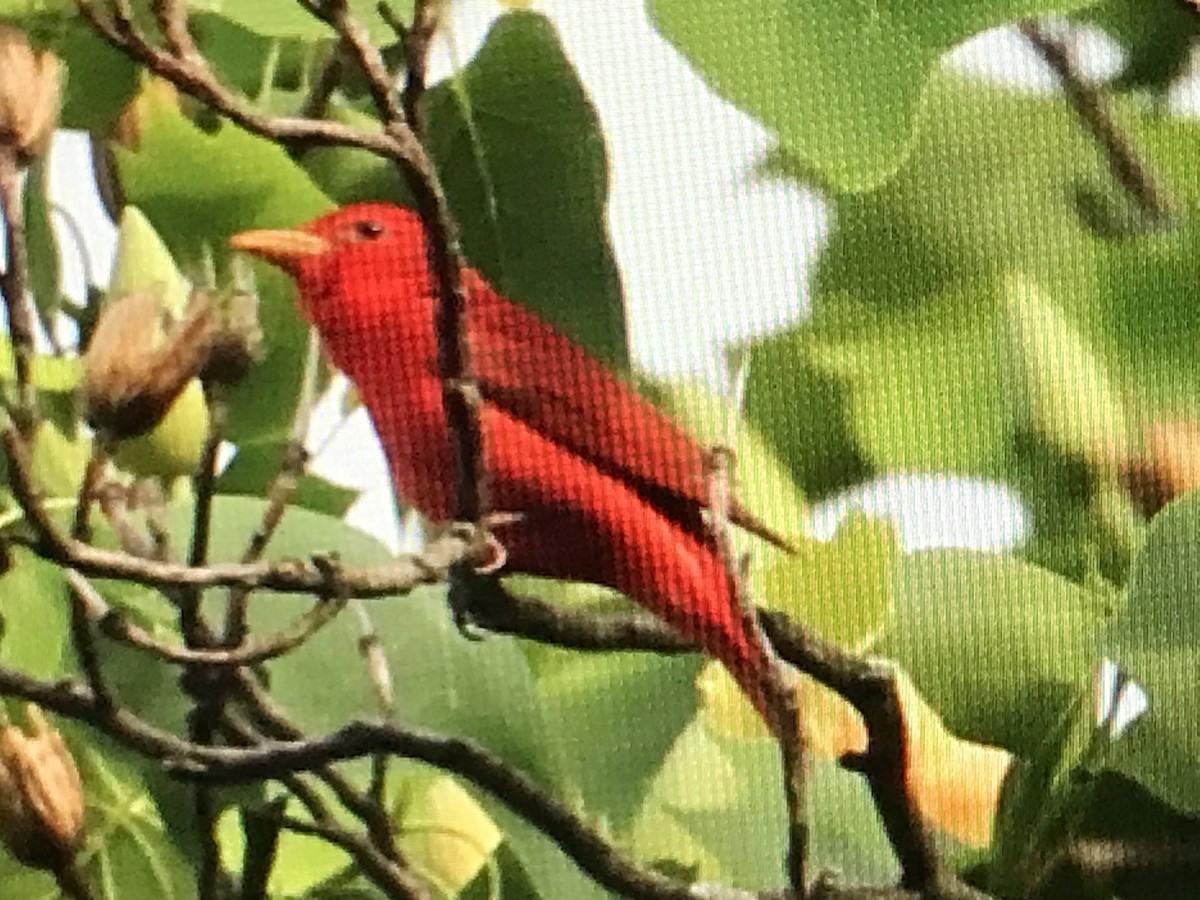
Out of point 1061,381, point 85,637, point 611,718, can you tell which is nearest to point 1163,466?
point 1061,381

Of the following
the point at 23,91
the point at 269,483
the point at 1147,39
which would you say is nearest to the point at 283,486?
the point at 269,483

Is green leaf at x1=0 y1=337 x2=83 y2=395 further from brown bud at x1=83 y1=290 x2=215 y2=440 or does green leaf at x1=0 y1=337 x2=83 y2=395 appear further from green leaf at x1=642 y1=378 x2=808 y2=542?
green leaf at x1=642 y1=378 x2=808 y2=542

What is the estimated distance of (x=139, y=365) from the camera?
311 millimetres

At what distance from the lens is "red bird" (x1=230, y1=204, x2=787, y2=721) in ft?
1.05

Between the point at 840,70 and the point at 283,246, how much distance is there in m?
0.13

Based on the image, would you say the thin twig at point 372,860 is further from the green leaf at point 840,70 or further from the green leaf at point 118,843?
the green leaf at point 840,70

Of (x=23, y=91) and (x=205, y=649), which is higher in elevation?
(x=23, y=91)

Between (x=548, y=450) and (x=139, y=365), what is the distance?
0.09 meters

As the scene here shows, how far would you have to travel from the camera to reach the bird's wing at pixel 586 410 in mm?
322

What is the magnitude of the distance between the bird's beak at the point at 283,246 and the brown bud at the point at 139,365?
27 mm

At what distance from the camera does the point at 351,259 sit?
337 mm

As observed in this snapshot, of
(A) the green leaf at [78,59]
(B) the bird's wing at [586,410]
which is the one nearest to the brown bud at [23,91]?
(A) the green leaf at [78,59]

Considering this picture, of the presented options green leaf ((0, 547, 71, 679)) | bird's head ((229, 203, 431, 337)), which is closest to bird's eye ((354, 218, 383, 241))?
bird's head ((229, 203, 431, 337))

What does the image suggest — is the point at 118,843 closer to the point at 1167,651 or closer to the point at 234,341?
the point at 234,341
